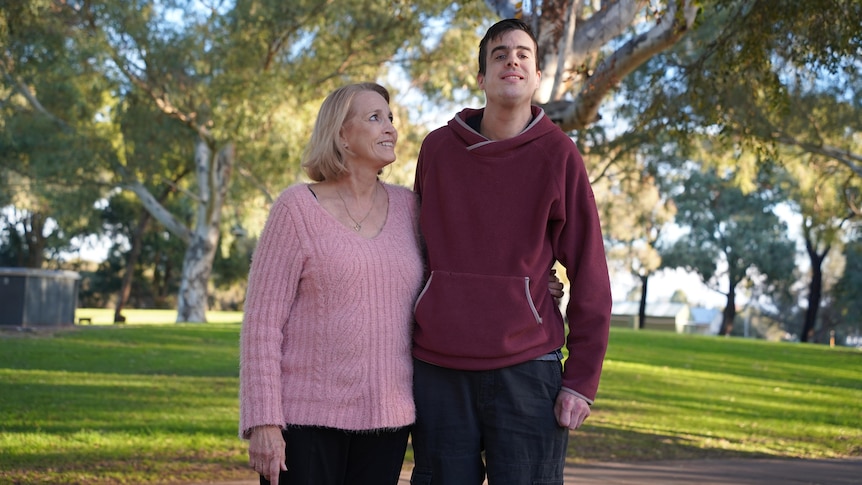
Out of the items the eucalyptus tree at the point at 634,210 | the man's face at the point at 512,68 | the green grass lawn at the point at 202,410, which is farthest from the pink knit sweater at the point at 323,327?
the eucalyptus tree at the point at 634,210

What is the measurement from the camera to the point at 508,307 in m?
3.22

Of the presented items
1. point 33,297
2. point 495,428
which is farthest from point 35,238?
point 495,428

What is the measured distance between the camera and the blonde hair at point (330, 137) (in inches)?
137

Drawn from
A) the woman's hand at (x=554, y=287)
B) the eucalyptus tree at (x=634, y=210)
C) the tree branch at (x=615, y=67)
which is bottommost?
the woman's hand at (x=554, y=287)

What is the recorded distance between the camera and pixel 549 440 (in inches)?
128

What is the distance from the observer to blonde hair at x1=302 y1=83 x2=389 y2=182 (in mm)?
3479

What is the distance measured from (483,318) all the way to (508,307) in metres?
0.09

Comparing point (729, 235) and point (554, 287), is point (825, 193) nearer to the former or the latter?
point (729, 235)

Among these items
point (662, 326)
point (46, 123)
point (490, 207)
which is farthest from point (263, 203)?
point (490, 207)

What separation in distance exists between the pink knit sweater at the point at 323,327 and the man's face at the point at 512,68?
70cm

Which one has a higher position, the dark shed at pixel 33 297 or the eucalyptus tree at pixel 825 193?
the eucalyptus tree at pixel 825 193

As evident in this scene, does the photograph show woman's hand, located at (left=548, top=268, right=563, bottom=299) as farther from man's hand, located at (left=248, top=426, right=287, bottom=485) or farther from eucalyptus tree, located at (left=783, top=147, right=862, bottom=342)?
eucalyptus tree, located at (left=783, top=147, right=862, bottom=342)

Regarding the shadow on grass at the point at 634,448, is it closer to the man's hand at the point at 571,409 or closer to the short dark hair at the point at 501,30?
the man's hand at the point at 571,409

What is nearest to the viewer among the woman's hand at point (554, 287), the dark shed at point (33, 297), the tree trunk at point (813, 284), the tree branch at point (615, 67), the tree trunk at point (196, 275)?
the woman's hand at point (554, 287)
